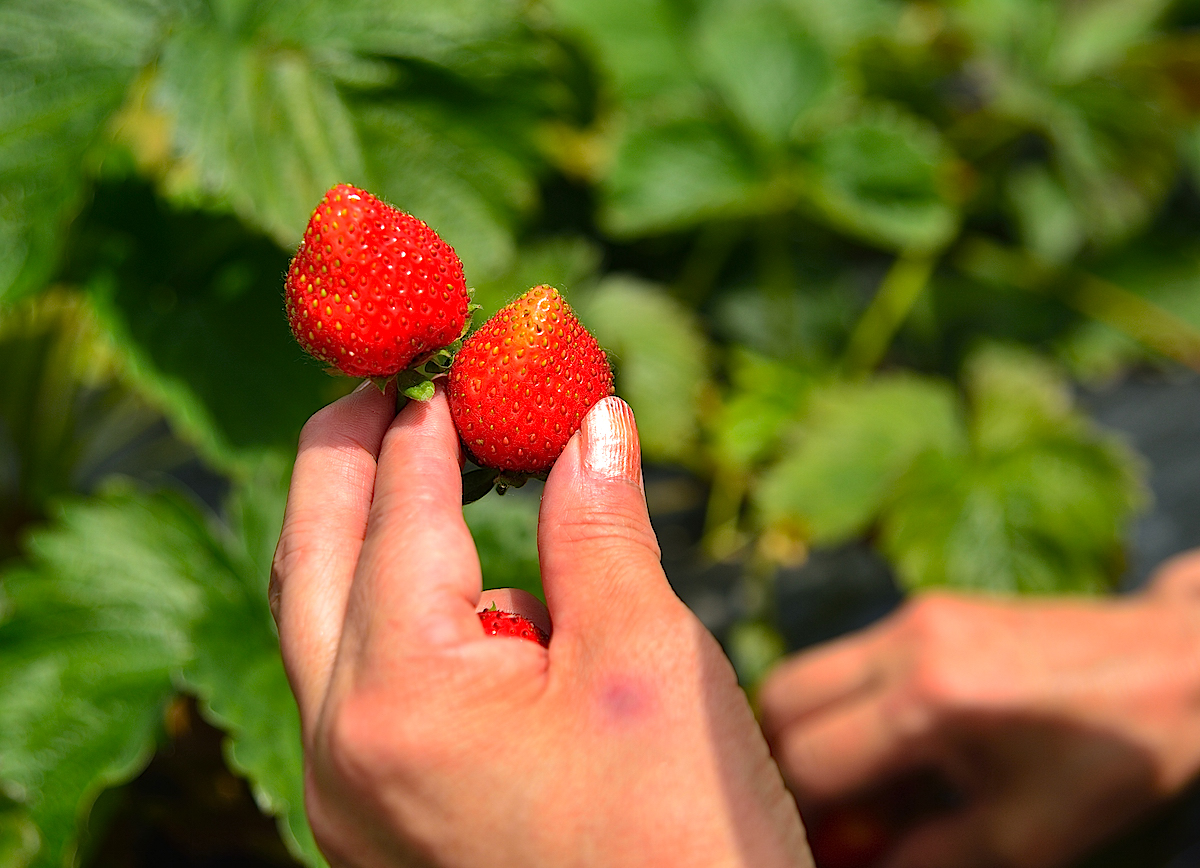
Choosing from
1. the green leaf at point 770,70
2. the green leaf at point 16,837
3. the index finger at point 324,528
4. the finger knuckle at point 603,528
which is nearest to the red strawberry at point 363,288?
the index finger at point 324,528

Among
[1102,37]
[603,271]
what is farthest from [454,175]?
[1102,37]

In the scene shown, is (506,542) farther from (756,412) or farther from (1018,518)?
(1018,518)

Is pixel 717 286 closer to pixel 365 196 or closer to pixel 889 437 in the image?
pixel 889 437

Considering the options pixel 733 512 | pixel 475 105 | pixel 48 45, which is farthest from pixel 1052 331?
pixel 48 45

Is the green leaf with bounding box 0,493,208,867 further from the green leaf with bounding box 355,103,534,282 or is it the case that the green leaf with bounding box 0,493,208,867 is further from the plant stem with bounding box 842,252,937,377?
the plant stem with bounding box 842,252,937,377

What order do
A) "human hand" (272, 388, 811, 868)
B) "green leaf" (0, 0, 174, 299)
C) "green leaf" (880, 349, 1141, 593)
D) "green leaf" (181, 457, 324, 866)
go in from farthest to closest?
"green leaf" (880, 349, 1141, 593) < "green leaf" (0, 0, 174, 299) < "green leaf" (181, 457, 324, 866) < "human hand" (272, 388, 811, 868)

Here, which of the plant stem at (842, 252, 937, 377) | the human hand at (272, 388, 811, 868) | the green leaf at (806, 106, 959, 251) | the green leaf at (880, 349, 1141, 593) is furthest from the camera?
the plant stem at (842, 252, 937, 377)

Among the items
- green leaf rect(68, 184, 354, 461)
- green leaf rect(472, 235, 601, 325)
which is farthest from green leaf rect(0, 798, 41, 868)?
green leaf rect(472, 235, 601, 325)
